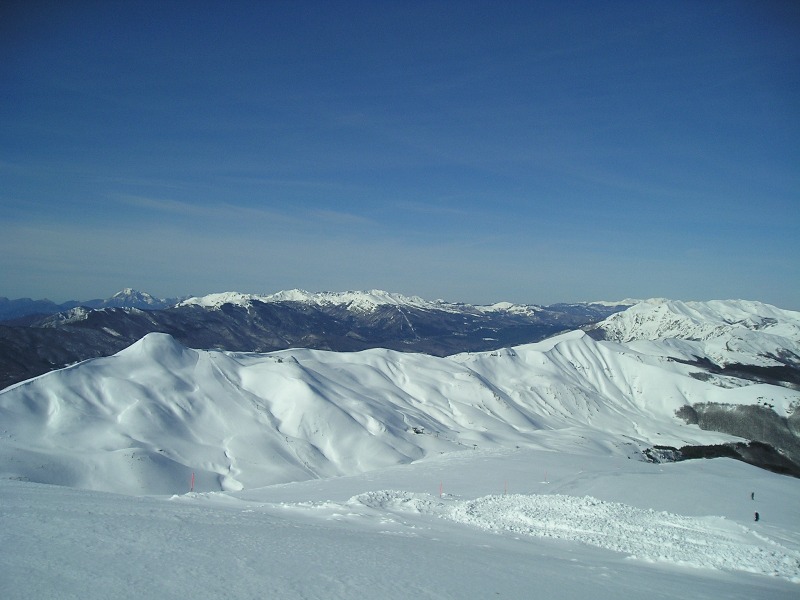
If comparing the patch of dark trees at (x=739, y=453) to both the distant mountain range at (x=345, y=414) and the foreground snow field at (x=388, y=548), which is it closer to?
the distant mountain range at (x=345, y=414)

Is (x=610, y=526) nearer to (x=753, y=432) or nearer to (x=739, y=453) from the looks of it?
(x=739, y=453)

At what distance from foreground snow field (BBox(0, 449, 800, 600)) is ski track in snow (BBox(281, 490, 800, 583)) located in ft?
0.24

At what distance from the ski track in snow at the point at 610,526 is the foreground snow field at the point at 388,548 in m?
0.07

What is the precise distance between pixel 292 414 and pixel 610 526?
53678 mm

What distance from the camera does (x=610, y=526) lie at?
18719 millimetres

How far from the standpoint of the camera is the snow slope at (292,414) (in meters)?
48.1

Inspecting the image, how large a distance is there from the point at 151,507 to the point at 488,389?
3503 inches

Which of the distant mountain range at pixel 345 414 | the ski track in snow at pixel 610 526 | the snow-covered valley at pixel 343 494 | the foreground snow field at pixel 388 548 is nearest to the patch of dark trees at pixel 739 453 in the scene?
the distant mountain range at pixel 345 414

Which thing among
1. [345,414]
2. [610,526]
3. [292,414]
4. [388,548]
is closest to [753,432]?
[345,414]

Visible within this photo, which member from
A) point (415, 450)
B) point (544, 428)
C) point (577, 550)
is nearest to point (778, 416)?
point (544, 428)

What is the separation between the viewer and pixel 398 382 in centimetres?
9875

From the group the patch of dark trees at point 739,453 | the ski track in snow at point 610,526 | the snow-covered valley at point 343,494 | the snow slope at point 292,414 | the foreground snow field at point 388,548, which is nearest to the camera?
the foreground snow field at point 388,548

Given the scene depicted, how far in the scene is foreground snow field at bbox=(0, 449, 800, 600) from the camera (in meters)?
9.15

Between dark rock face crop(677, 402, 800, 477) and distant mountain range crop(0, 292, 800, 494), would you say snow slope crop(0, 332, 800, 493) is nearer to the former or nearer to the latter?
distant mountain range crop(0, 292, 800, 494)
